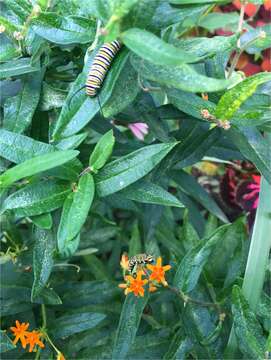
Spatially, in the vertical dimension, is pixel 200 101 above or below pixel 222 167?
above

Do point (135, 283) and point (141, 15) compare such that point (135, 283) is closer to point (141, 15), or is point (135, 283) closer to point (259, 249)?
point (259, 249)

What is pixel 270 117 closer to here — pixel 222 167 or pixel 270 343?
pixel 270 343

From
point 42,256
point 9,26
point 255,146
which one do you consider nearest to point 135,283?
point 42,256

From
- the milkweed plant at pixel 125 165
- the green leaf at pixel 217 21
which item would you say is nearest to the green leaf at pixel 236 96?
the milkweed plant at pixel 125 165

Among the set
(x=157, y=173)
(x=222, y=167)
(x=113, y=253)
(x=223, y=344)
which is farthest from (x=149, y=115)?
(x=222, y=167)

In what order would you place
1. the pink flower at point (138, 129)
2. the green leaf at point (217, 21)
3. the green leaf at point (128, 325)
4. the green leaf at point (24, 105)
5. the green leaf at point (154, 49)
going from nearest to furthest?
the green leaf at point (154, 49)
the green leaf at point (24, 105)
the green leaf at point (128, 325)
the pink flower at point (138, 129)
the green leaf at point (217, 21)

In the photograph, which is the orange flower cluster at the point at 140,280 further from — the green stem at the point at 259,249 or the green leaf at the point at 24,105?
the green leaf at the point at 24,105
